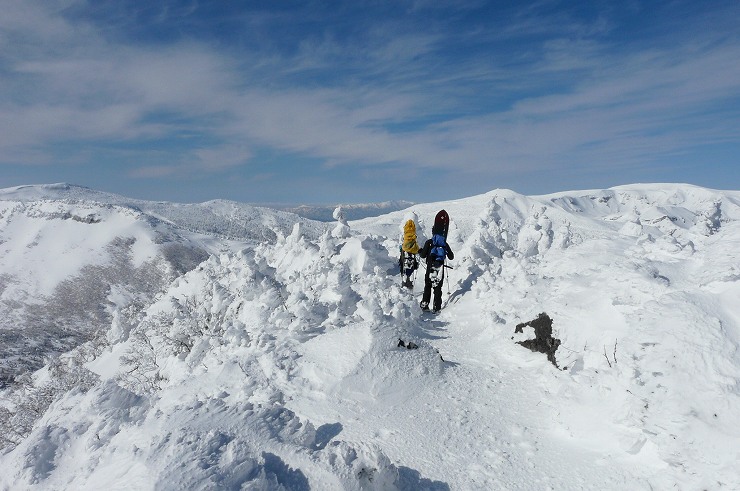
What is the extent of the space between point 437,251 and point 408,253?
2.60 meters

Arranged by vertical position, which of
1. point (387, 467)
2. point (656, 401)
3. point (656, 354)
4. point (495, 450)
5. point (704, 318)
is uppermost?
point (704, 318)

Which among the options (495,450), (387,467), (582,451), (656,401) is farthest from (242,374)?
(656,401)

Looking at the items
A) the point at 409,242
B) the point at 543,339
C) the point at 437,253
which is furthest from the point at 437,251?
the point at 543,339

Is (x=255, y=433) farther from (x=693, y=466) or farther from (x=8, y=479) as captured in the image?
(x=693, y=466)

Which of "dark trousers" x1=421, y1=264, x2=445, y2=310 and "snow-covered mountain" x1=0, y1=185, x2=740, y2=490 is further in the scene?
"dark trousers" x1=421, y1=264, x2=445, y2=310

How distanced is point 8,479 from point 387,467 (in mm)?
5356

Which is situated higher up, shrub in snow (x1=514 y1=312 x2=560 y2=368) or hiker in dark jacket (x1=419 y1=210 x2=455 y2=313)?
hiker in dark jacket (x1=419 y1=210 x2=455 y2=313)

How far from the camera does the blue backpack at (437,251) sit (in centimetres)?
1498

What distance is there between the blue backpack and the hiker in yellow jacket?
1.60m

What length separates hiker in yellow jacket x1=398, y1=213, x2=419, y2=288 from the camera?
16.6m

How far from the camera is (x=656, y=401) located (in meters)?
6.18

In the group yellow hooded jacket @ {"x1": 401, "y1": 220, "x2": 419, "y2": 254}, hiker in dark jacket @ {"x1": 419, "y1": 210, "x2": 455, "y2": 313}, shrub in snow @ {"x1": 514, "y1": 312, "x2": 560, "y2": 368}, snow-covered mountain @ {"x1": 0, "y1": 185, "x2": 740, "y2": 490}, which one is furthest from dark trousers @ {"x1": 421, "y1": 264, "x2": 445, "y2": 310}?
shrub in snow @ {"x1": 514, "y1": 312, "x2": 560, "y2": 368}

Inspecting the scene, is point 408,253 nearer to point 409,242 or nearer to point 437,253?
point 409,242

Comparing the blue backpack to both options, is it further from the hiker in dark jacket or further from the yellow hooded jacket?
the yellow hooded jacket
